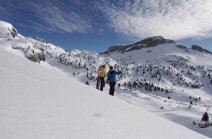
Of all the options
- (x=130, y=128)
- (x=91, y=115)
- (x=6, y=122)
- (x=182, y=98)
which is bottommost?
(x=182, y=98)

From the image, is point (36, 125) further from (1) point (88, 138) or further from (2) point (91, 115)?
(2) point (91, 115)

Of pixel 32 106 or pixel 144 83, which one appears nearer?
pixel 32 106

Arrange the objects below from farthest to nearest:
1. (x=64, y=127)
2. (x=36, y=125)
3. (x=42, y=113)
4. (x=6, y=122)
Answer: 1. (x=42, y=113)
2. (x=64, y=127)
3. (x=36, y=125)
4. (x=6, y=122)

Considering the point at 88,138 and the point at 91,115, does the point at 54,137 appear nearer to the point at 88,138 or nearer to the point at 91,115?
the point at 88,138

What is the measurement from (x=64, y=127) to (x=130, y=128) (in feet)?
5.81

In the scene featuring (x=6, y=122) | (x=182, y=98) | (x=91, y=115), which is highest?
(x=6, y=122)

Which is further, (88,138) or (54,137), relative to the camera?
(88,138)

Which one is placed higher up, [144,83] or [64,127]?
[64,127]

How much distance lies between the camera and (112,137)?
122 inches

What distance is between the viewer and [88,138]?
2736mm

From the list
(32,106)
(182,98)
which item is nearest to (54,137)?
(32,106)

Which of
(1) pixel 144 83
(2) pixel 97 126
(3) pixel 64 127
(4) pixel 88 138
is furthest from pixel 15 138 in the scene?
(1) pixel 144 83

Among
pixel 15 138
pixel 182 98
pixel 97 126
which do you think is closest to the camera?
pixel 15 138

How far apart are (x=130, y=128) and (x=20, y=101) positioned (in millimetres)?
2538
